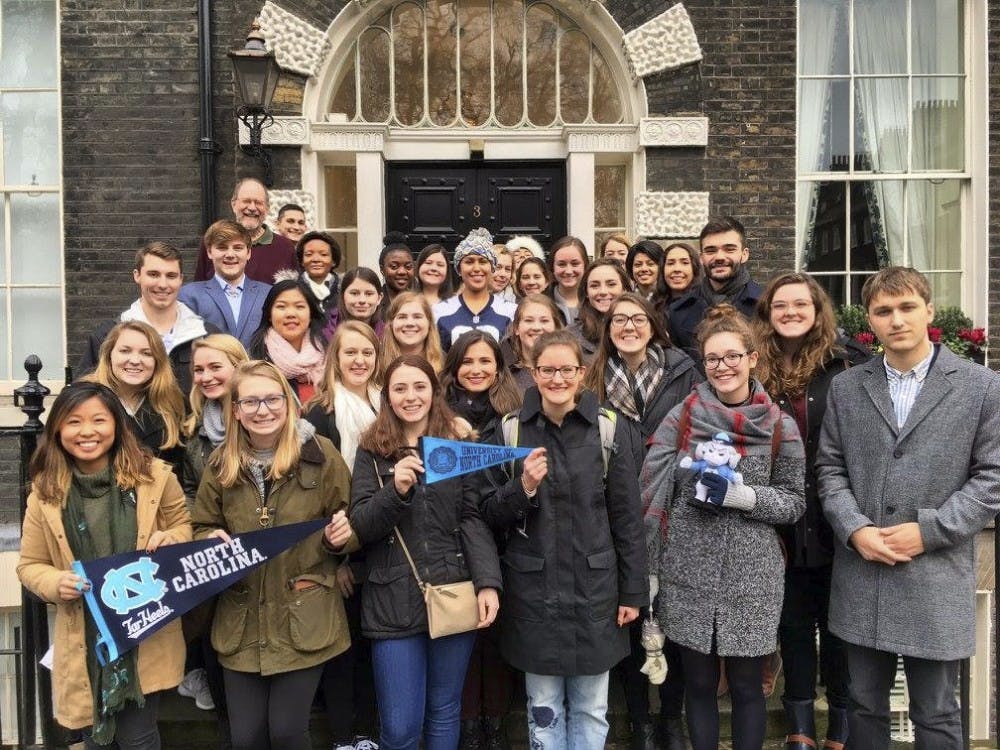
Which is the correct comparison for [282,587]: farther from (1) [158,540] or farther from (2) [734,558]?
(2) [734,558]

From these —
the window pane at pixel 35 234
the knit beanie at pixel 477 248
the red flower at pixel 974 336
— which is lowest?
the red flower at pixel 974 336

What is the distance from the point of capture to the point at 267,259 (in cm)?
547

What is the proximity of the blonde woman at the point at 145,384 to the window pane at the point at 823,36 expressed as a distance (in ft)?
19.0

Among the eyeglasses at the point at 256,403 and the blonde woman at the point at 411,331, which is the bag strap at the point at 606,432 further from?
the eyeglasses at the point at 256,403

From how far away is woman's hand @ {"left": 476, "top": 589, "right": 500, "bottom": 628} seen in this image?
3092 mm

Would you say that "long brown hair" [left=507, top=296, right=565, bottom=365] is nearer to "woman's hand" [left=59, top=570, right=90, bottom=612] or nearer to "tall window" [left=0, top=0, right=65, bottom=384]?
"woman's hand" [left=59, top=570, right=90, bottom=612]

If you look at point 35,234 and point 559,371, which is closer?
point 559,371

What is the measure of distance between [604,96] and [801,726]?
5243 mm

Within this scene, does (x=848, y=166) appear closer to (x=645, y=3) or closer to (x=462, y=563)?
(x=645, y=3)

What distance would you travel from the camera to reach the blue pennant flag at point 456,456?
297 centimetres

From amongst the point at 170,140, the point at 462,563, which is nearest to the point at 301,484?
the point at 462,563

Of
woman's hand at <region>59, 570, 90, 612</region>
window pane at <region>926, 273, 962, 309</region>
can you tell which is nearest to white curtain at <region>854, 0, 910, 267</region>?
window pane at <region>926, 273, 962, 309</region>

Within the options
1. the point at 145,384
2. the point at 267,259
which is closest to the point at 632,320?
the point at 145,384

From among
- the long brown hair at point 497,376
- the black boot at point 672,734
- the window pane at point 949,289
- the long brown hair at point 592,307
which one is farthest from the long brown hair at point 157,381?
the window pane at point 949,289
